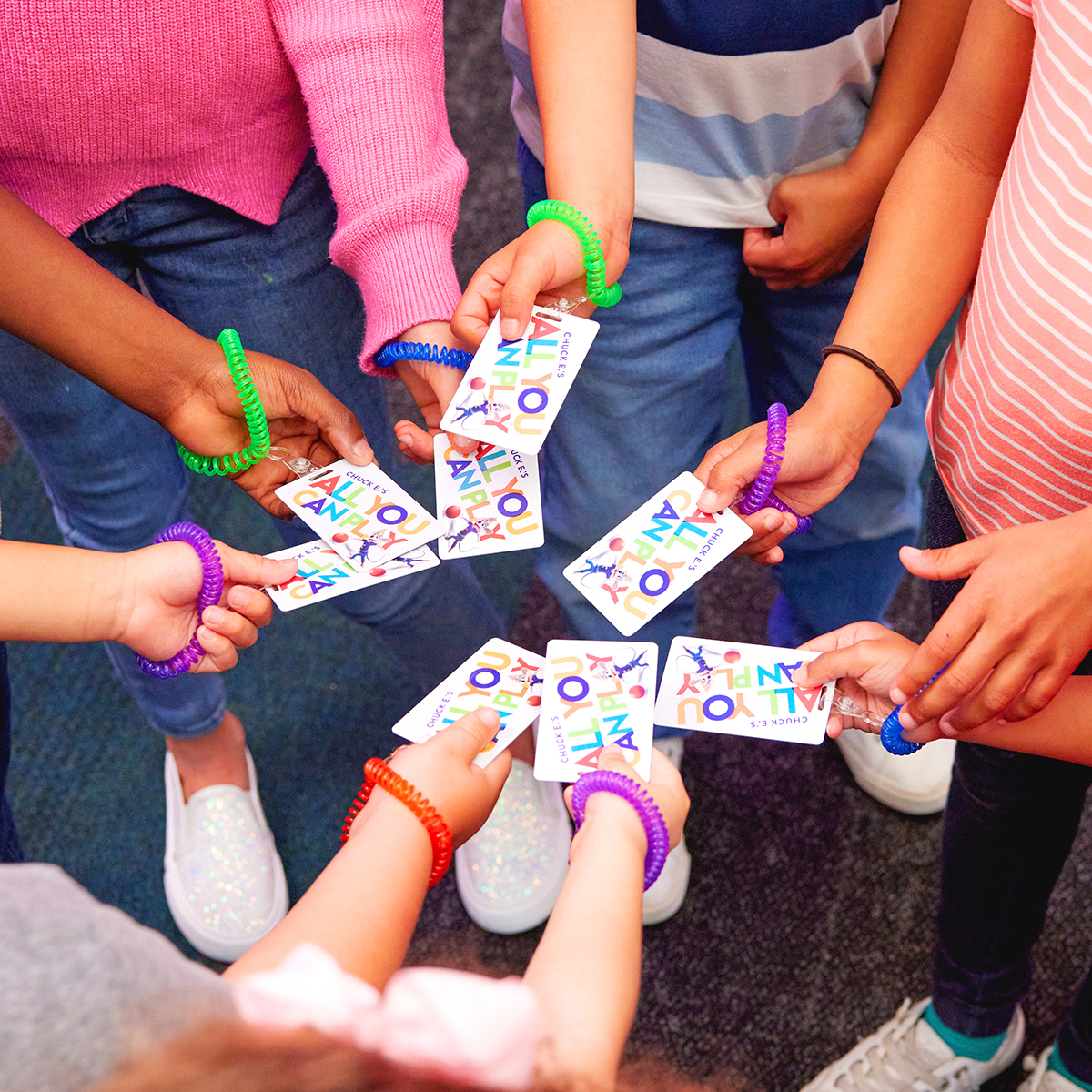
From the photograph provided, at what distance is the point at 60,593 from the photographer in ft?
2.75

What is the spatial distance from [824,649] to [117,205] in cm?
82

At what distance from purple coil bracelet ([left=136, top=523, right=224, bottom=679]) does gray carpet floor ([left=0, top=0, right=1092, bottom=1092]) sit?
0.62m

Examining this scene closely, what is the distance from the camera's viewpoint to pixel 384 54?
37.4 inches

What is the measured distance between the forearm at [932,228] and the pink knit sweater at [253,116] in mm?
421

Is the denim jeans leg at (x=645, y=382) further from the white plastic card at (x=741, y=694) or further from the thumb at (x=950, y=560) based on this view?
the thumb at (x=950, y=560)

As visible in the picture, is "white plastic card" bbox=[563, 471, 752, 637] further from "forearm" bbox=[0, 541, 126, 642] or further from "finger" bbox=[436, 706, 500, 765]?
"forearm" bbox=[0, 541, 126, 642]

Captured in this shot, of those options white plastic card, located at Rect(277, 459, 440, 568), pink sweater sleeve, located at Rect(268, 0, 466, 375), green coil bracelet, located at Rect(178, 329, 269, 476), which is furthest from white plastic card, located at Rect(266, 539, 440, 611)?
pink sweater sleeve, located at Rect(268, 0, 466, 375)

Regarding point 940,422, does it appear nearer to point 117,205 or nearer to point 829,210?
point 829,210

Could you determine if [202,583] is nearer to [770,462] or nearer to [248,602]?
[248,602]

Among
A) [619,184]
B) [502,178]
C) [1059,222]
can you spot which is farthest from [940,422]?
[502,178]

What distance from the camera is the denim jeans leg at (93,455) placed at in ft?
3.27

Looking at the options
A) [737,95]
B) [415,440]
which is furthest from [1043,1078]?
[737,95]

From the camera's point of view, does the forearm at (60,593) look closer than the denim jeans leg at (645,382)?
Yes

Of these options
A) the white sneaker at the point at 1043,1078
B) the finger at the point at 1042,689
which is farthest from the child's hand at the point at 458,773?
the white sneaker at the point at 1043,1078
